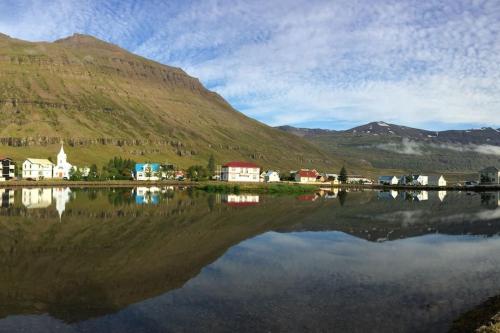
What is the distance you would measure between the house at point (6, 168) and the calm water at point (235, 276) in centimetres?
12333

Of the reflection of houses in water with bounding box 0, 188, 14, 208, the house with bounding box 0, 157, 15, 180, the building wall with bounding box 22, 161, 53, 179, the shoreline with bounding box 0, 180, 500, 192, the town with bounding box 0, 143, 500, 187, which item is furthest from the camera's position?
the building wall with bounding box 22, 161, 53, 179

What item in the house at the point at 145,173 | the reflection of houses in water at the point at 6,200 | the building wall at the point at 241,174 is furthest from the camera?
the house at the point at 145,173

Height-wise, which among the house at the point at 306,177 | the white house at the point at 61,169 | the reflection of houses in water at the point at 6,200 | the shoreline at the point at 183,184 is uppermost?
the white house at the point at 61,169

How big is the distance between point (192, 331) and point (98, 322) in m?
4.11

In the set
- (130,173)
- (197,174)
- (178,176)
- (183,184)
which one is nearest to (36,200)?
(183,184)

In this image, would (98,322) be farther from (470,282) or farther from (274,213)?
(274,213)

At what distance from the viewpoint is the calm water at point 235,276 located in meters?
18.1

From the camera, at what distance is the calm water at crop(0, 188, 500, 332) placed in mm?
18062

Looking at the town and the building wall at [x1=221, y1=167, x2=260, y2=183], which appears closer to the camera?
the town

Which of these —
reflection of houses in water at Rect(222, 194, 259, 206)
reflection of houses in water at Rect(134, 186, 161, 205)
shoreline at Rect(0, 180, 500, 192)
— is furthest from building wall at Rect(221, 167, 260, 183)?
reflection of houses in water at Rect(222, 194, 259, 206)

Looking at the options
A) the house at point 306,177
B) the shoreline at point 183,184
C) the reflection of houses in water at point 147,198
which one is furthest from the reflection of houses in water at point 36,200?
the house at point 306,177

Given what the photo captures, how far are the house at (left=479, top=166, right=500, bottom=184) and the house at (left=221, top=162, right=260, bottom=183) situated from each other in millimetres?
108485

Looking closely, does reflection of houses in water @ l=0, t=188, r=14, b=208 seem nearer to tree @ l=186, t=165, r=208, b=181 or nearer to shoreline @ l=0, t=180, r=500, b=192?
shoreline @ l=0, t=180, r=500, b=192

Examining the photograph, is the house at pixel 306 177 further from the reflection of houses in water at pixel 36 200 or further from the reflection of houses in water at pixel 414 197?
the reflection of houses in water at pixel 36 200
